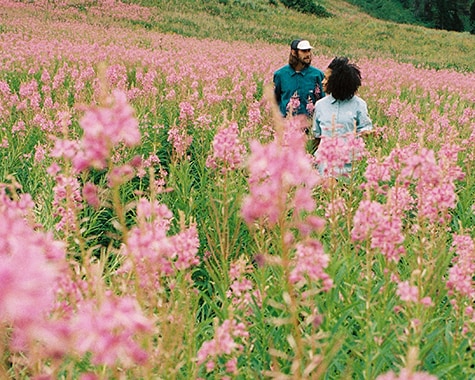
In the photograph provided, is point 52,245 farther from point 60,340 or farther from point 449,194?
point 449,194

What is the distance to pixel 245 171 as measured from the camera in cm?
461

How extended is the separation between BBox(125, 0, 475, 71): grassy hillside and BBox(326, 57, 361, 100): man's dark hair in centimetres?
1849

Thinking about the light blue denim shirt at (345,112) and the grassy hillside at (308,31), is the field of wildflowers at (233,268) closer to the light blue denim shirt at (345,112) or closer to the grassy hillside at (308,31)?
the light blue denim shirt at (345,112)

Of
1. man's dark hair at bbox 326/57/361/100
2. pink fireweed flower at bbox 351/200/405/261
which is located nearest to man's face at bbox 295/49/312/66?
man's dark hair at bbox 326/57/361/100

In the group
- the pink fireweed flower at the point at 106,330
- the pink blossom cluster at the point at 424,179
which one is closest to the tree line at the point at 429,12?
the pink blossom cluster at the point at 424,179

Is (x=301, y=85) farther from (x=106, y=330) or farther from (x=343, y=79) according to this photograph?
(x=106, y=330)

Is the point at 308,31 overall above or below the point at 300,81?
below

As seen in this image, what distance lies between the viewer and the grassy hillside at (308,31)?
24.6 metres

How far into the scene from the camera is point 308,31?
1267 inches

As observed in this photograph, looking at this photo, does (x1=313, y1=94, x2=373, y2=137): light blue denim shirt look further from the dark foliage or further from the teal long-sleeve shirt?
the dark foliage

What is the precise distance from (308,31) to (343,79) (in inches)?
1135

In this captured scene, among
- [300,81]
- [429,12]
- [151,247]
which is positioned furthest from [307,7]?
[151,247]

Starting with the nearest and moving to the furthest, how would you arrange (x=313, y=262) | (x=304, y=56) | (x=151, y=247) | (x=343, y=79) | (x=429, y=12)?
(x=151, y=247)
(x=313, y=262)
(x=343, y=79)
(x=304, y=56)
(x=429, y=12)

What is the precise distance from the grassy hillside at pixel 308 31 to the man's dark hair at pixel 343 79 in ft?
60.7
